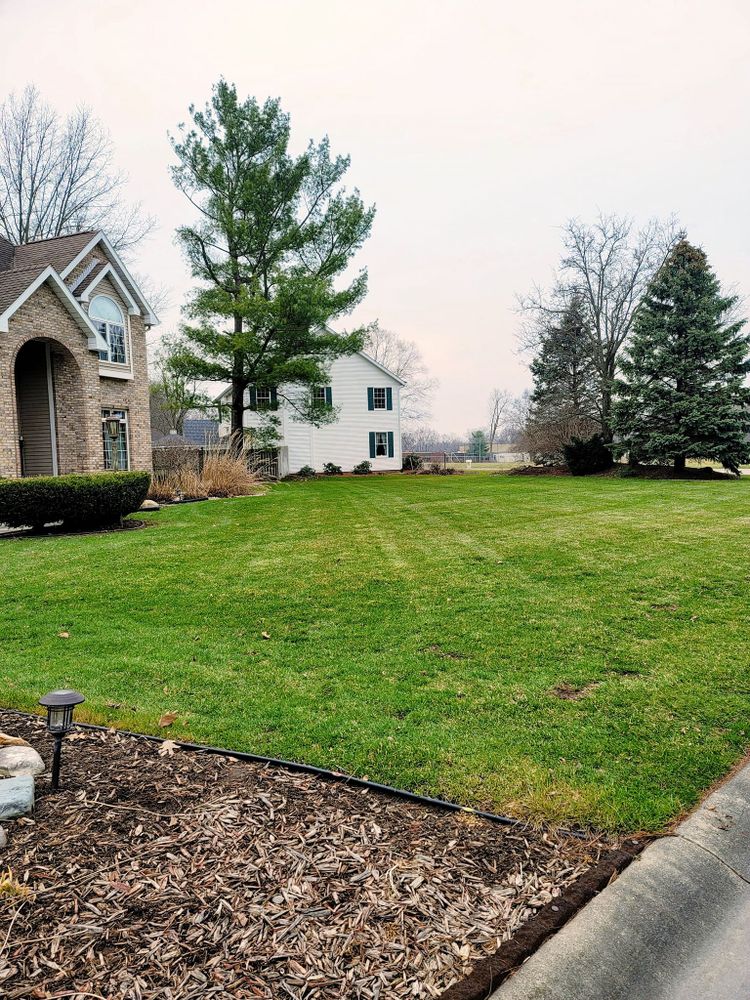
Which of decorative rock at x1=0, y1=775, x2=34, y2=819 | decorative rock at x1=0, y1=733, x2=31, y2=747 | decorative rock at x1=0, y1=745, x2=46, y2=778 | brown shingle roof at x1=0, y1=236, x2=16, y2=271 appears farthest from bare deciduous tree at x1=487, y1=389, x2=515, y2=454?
decorative rock at x1=0, y1=775, x2=34, y2=819

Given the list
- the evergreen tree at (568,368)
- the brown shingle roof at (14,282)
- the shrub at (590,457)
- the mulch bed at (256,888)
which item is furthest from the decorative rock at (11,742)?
the evergreen tree at (568,368)

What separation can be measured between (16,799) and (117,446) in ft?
56.9

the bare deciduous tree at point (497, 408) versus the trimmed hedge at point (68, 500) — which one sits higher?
the bare deciduous tree at point (497, 408)

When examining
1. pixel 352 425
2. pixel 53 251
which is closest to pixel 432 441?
pixel 352 425

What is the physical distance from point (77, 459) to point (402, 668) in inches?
614

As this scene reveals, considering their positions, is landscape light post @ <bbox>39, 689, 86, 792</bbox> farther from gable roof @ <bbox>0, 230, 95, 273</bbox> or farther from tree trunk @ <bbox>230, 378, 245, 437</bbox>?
tree trunk @ <bbox>230, 378, 245, 437</bbox>

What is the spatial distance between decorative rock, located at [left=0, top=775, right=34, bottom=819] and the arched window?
17.1 meters

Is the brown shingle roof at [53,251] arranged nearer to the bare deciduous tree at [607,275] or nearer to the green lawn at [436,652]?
the green lawn at [436,652]

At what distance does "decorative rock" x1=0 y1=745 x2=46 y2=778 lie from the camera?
2.60m

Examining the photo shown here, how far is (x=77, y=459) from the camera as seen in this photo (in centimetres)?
1673

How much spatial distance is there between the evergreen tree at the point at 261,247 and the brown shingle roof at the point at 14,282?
214 inches

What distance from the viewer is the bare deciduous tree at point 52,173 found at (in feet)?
83.4

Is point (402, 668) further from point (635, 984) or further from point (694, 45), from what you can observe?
point (694, 45)

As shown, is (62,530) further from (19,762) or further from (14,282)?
(19,762)
